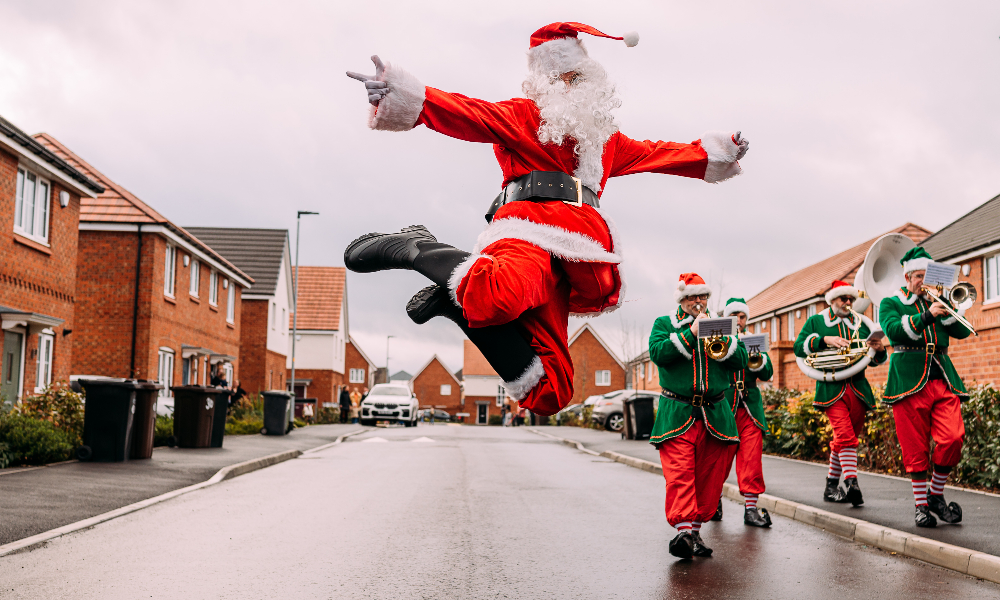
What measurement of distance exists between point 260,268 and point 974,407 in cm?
3529

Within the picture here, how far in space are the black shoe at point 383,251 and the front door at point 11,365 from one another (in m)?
15.5

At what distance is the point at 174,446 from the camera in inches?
630

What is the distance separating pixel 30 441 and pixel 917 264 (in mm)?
10604

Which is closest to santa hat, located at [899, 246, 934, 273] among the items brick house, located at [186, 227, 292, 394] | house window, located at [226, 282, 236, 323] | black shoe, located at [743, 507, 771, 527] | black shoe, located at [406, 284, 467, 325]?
black shoe, located at [743, 507, 771, 527]

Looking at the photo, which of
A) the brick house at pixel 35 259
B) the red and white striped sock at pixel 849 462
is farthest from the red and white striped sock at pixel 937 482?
the brick house at pixel 35 259

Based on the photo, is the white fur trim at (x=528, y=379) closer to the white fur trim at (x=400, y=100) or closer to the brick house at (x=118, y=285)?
the white fur trim at (x=400, y=100)

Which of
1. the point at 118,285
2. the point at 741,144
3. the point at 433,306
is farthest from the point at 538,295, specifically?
the point at 118,285

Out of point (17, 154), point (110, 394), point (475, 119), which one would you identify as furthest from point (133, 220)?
point (475, 119)

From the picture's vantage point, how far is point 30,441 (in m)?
11.5

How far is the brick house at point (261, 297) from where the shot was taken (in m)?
40.3

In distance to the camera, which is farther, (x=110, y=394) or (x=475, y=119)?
(x=110, y=394)

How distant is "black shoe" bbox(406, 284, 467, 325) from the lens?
3.21 meters

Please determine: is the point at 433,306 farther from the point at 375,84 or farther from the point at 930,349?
the point at 930,349

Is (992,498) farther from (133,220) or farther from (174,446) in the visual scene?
(133,220)
